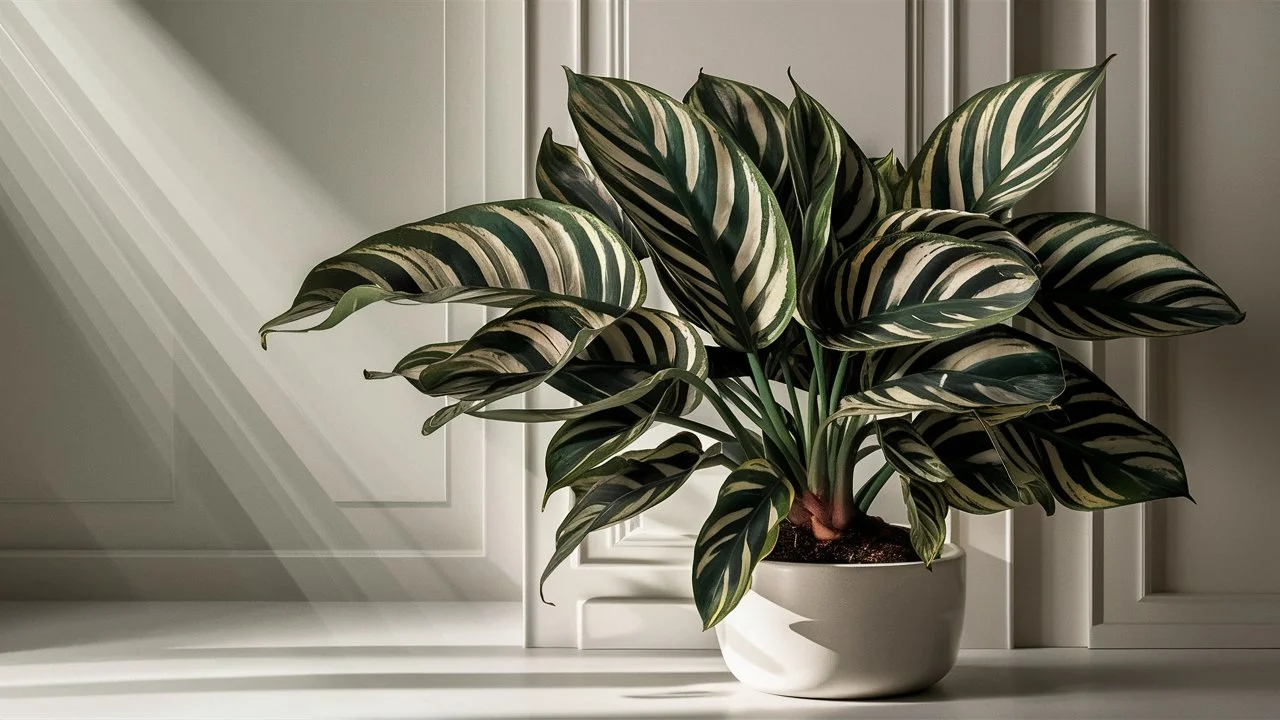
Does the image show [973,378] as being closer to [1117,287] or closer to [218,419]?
[1117,287]

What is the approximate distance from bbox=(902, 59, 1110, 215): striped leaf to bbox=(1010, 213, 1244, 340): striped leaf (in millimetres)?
69

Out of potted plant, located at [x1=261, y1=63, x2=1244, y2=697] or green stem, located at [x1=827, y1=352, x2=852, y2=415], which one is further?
green stem, located at [x1=827, y1=352, x2=852, y2=415]

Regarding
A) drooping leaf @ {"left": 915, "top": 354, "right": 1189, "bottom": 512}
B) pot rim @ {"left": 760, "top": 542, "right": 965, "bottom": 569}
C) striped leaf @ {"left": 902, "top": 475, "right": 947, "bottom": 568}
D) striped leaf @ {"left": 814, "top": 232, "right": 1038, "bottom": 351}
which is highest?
striped leaf @ {"left": 814, "top": 232, "right": 1038, "bottom": 351}

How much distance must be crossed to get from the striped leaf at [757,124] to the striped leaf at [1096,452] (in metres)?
0.28

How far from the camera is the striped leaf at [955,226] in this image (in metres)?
0.71

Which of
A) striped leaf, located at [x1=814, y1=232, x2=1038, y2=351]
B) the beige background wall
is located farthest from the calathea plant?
the beige background wall

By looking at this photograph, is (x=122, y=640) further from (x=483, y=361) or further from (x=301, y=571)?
(x=483, y=361)

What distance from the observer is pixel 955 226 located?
0.74m

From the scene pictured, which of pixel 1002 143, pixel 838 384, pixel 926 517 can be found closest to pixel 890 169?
pixel 1002 143

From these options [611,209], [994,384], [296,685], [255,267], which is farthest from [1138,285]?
[255,267]

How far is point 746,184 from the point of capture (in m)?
0.73

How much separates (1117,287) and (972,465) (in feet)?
0.63

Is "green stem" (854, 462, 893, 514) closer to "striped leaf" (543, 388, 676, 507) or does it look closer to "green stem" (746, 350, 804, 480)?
"green stem" (746, 350, 804, 480)

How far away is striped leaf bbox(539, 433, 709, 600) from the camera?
2.58ft
